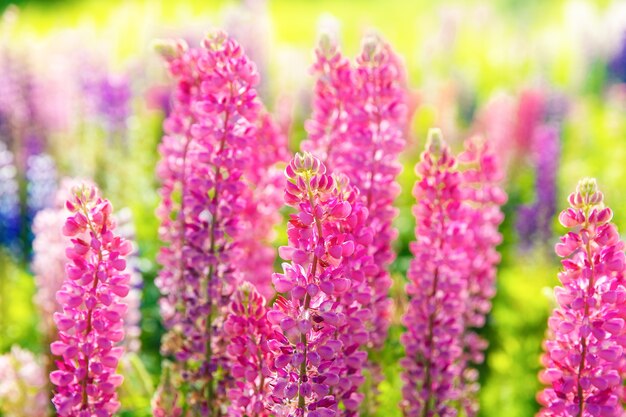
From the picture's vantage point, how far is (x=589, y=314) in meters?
1.79

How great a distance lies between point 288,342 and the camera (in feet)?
5.70

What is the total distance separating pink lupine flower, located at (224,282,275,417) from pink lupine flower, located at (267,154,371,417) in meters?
0.09

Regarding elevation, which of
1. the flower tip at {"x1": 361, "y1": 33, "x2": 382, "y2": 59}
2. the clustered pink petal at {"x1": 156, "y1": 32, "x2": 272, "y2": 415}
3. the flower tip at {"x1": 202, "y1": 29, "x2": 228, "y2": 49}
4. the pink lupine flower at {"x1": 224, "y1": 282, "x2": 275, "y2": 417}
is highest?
Result: the flower tip at {"x1": 361, "y1": 33, "x2": 382, "y2": 59}

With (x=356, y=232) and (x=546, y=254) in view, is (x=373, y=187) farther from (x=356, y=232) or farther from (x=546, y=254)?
(x=546, y=254)

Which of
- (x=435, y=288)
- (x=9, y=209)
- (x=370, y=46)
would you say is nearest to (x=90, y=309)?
(x=435, y=288)

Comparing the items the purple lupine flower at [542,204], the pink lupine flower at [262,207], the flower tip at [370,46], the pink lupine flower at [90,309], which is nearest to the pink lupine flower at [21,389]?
the pink lupine flower at [262,207]

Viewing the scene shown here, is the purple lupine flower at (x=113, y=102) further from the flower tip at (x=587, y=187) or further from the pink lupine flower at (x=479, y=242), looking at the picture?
the flower tip at (x=587, y=187)

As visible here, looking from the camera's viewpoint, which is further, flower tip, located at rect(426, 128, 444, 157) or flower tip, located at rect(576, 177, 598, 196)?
flower tip, located at rect(426, 128, 444, 157)

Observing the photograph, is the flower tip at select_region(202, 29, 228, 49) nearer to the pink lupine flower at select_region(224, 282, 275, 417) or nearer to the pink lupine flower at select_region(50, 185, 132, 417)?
the pink lupine flower at select_region(50, 185, 132, 417)

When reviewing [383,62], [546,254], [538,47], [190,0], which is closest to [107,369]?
[383,62]

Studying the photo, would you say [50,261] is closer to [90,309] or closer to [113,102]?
[90,309]

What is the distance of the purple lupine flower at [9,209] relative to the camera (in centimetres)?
373

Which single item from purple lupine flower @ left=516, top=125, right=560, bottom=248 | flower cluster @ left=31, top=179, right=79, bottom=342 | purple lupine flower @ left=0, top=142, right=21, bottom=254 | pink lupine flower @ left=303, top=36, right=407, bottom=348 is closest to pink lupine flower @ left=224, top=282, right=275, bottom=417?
pink lupine flower @ left=303, top=36, right=407, bottom=348

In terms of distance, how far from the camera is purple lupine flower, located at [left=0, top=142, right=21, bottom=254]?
3734 mm
